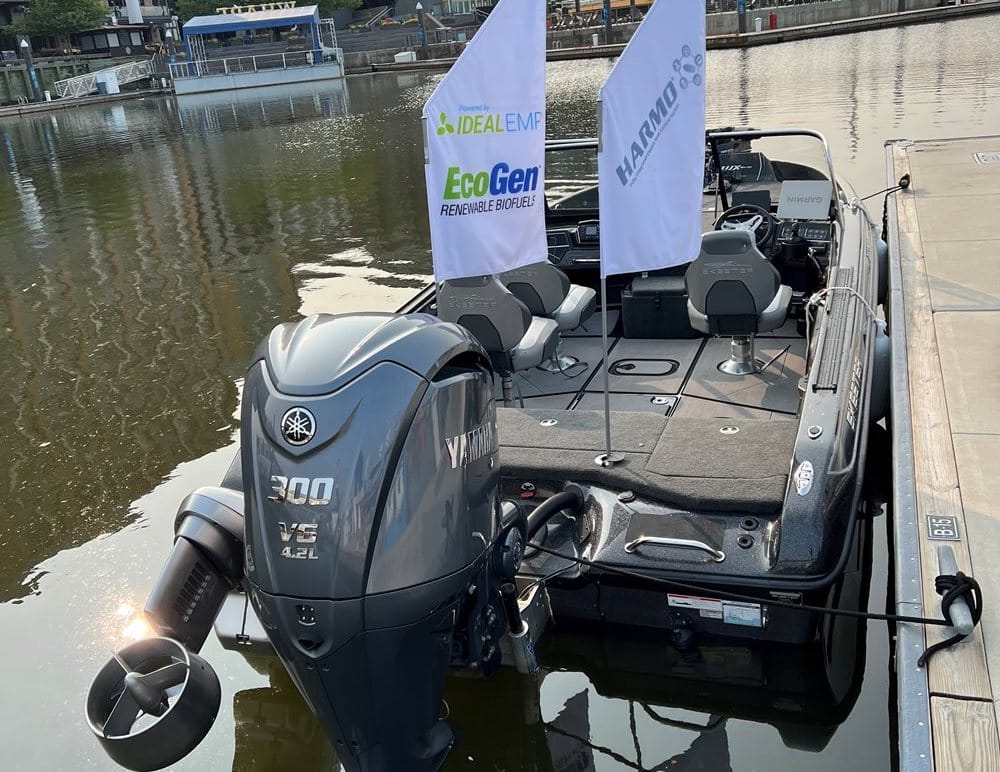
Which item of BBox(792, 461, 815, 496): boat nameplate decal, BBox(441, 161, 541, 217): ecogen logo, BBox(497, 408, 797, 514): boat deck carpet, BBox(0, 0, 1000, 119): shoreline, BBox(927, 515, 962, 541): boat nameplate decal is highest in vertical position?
BBox(441, 161, 541, 217): ecogen logo

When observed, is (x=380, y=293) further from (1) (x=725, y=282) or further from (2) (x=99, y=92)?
(2) (x=99, y=92)

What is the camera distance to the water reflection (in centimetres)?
321

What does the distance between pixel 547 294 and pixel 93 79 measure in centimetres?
4713

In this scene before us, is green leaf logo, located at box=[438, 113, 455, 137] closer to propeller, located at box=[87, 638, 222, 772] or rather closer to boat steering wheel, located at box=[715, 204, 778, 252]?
propeller, located at box=[87, 638, 222, 772]

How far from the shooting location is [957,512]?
303 cm

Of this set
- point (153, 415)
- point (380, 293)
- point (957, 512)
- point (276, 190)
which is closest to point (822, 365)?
point (957, 512)

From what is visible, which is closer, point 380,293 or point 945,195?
point 945,195

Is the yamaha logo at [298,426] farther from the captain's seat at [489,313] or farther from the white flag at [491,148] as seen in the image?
the captain's seat at [489,313]

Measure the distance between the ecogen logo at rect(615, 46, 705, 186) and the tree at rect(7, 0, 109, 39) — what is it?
5857 cm

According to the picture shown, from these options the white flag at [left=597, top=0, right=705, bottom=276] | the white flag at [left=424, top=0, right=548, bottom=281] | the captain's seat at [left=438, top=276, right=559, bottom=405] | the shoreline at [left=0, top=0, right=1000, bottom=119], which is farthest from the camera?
the shoreline at [left=0, top=0, right=1000, bottom=119]

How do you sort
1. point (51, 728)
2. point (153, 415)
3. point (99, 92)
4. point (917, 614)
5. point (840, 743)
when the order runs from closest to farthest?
1. point (917, 614)
2. point (840, 743)
3. point (51, 728)
4. point (153, 415)
5. point (99, 92)

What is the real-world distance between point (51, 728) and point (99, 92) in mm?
48349

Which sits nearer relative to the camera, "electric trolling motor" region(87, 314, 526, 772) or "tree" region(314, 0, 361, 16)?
"electric trolling motor" region(87, 314, 526, 772)

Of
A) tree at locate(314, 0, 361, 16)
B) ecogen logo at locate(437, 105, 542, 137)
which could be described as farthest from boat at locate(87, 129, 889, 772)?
tree at locate(314, 0, 361, 16)
